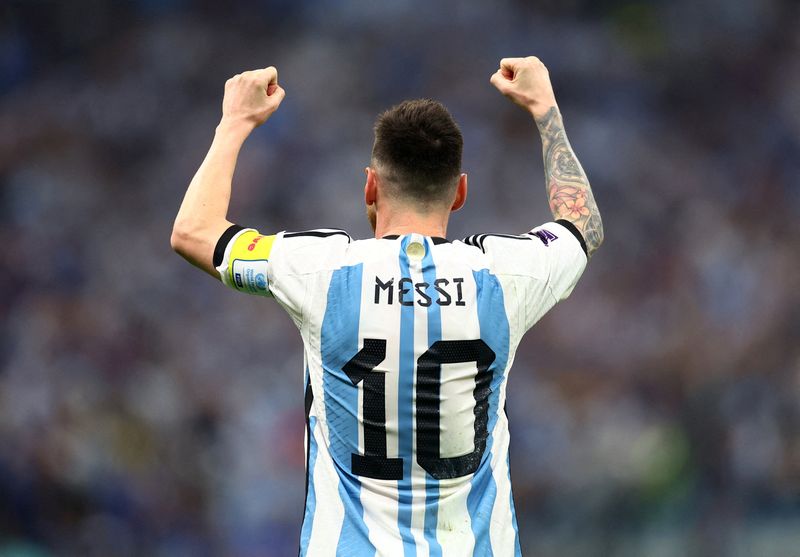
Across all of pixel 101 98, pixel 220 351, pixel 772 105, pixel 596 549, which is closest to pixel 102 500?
pixel 220 351

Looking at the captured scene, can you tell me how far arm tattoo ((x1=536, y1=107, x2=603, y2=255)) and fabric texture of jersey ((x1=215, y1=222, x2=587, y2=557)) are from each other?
0.95 feet

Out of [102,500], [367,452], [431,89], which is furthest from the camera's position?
Result: [431,89]

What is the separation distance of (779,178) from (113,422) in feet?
16.2

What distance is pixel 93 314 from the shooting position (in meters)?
6.48

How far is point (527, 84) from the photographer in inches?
94.8

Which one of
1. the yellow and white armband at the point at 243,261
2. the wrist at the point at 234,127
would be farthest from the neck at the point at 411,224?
the wrist at the point at 234,127

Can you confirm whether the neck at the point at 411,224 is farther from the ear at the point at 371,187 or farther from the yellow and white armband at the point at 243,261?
the yellow and white armband at the point at 243,261

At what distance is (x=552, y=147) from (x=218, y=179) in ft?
2.79

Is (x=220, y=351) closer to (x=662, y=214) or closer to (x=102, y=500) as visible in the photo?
(x=102, y=500)

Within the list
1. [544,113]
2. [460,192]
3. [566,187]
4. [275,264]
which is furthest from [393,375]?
[544,113]

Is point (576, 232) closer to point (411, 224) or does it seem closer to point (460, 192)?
point (460, 192)

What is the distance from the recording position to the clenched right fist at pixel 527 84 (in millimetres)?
2400

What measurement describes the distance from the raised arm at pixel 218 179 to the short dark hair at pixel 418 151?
1.01ft

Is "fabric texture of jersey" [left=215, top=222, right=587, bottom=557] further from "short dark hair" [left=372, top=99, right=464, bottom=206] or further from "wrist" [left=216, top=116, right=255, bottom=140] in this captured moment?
"wrist" [left=216, top=116, right=255, bottom=140]
